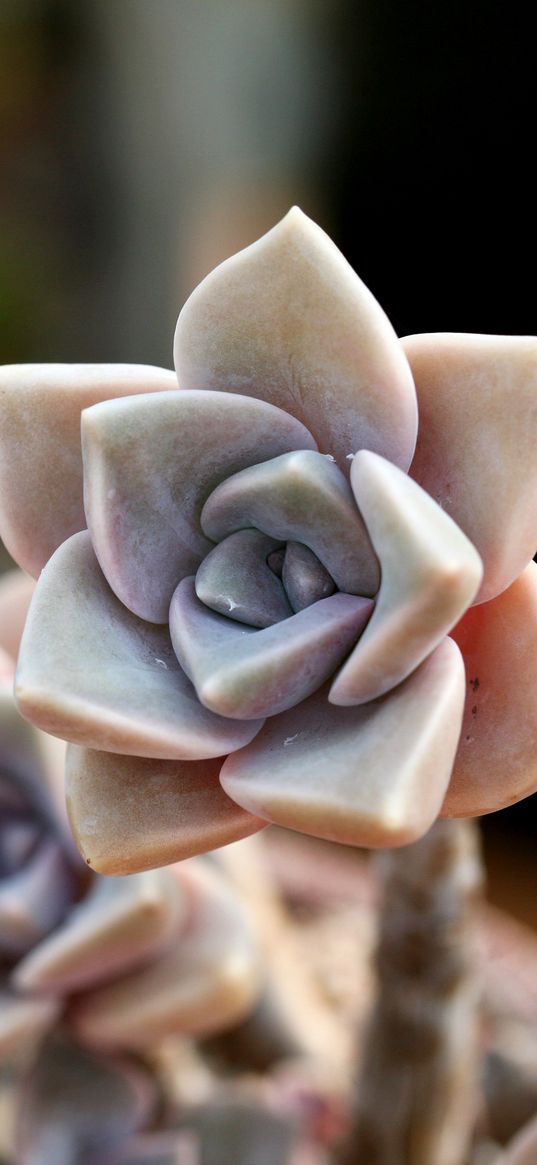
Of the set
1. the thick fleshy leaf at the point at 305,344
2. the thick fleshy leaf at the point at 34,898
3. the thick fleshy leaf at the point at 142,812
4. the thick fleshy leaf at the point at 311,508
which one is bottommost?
the thick fleshy leaf at the point at 34,898

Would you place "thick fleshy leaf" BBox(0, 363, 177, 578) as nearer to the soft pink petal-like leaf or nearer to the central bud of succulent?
the central bud of succulent

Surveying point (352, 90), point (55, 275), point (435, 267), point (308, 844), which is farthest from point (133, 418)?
point (55, 275)

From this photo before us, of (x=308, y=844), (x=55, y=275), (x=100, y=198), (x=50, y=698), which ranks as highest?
(x=50, y=698)

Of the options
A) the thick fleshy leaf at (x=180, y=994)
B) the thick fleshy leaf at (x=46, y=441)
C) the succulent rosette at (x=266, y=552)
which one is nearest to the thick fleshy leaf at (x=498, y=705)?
the succulent rosette at (x=266, y=552)

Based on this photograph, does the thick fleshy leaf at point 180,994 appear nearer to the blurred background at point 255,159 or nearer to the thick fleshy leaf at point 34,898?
the thick fleshy leaf at point 34,898

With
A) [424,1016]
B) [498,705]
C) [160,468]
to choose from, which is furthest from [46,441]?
[424,1016]

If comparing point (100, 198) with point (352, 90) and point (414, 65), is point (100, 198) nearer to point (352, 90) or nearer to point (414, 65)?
point (352, 90)

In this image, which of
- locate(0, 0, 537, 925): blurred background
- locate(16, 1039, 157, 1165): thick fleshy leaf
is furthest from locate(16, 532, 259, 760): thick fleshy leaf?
locate(0, 0, 537, 925): blurred background
